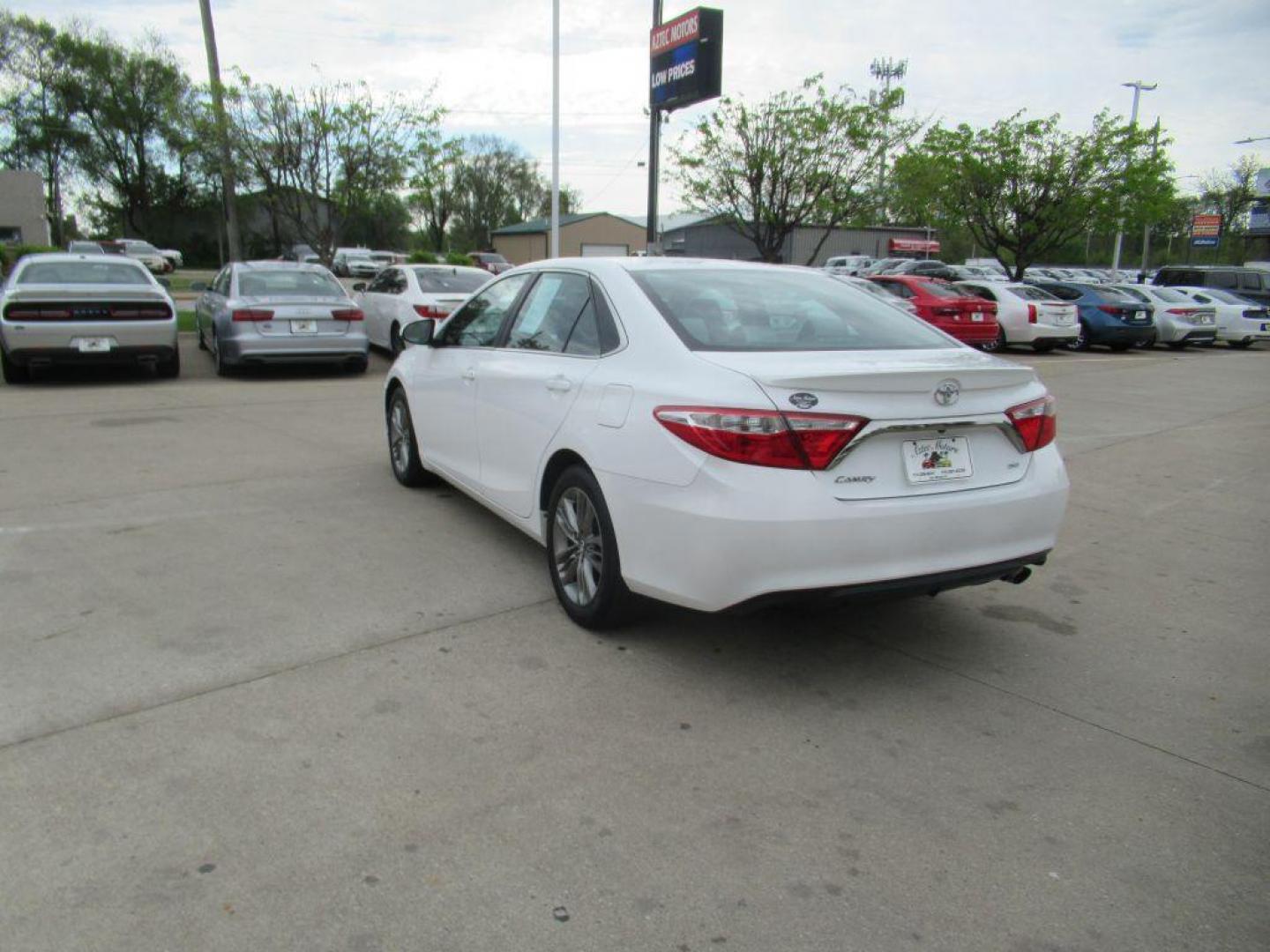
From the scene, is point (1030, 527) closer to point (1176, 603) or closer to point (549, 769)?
point (1176, 603)

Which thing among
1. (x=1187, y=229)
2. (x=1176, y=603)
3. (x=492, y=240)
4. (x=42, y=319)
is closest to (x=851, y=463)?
(x=1176, y=603)

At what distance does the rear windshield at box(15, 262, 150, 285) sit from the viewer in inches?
416

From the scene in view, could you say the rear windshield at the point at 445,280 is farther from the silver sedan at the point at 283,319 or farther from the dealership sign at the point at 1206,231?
the dealership sign at the point at 1206,231

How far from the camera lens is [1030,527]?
371 cm

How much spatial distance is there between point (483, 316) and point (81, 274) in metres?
7.99

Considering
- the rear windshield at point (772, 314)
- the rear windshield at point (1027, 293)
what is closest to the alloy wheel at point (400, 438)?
the rear windshield at point (772, 314)

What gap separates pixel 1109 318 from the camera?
21.0m

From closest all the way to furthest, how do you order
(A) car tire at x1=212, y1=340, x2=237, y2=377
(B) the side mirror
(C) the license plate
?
1. (C) the license plate
2. (B) the side mirror
3. (A) car tire at x1=212, y1=340, x2=237, y2=377

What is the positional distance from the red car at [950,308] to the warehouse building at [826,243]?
37.3 m

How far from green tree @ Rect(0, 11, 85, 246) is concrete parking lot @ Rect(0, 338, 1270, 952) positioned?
206 feet

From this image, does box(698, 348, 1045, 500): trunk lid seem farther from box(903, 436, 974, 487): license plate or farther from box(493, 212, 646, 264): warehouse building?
box(493, 212, 646, 264): warehouse building

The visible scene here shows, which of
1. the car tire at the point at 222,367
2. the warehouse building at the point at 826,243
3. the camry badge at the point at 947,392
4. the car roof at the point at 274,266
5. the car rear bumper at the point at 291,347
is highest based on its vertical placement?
the warehouse building at the point at 826,243

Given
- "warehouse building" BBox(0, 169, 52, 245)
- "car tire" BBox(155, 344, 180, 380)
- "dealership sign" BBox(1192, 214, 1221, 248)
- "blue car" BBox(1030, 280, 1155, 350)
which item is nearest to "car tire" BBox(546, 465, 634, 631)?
"car tire" BBox(155, 344, 180, 380)

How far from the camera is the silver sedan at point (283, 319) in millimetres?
11273
